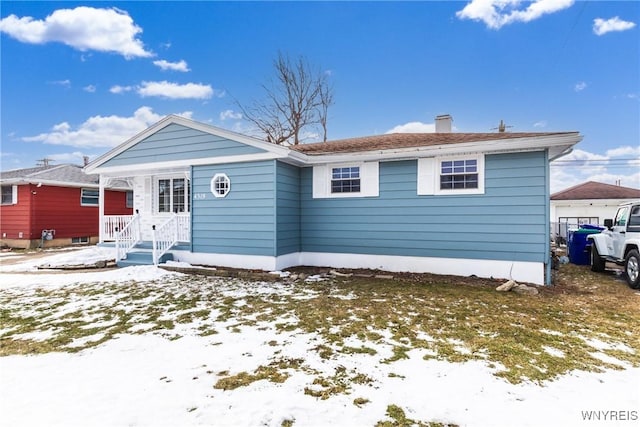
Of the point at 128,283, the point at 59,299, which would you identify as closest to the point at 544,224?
the point at 128,283

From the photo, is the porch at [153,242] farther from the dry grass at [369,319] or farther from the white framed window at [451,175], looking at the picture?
the white framed window at [451,175]

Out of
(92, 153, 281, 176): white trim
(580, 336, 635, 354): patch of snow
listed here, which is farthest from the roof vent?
(580, 336, 635, 354): patch of snow

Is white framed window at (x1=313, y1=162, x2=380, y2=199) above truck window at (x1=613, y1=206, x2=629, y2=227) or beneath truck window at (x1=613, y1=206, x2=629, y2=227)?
above

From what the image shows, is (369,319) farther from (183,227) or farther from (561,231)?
(561,231)

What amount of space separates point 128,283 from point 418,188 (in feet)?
23.9

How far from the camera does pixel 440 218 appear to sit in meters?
7.75

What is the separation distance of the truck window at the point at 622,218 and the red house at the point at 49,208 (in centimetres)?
1974

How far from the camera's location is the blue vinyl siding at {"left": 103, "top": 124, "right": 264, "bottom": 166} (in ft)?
28.5

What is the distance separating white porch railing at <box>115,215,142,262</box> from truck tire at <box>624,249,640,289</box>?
12.7 m

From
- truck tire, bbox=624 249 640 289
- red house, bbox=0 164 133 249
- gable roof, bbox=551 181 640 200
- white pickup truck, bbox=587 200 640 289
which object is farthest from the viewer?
gable roof, bbox=551 181 640 200

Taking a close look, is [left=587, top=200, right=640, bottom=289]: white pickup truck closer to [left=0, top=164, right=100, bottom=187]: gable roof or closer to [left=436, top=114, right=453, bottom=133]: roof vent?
[left=436, top=114, right=453, bottom=133]: roof vent

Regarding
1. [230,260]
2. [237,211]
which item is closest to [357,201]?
[237,211]

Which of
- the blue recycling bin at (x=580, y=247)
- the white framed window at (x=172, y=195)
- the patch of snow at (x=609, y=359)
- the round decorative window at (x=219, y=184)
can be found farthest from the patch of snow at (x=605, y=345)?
the white framed window at (x=172, y=195)

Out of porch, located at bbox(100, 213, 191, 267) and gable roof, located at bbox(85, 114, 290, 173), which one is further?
porch, located at bbox(100, 213, 191, 267)
